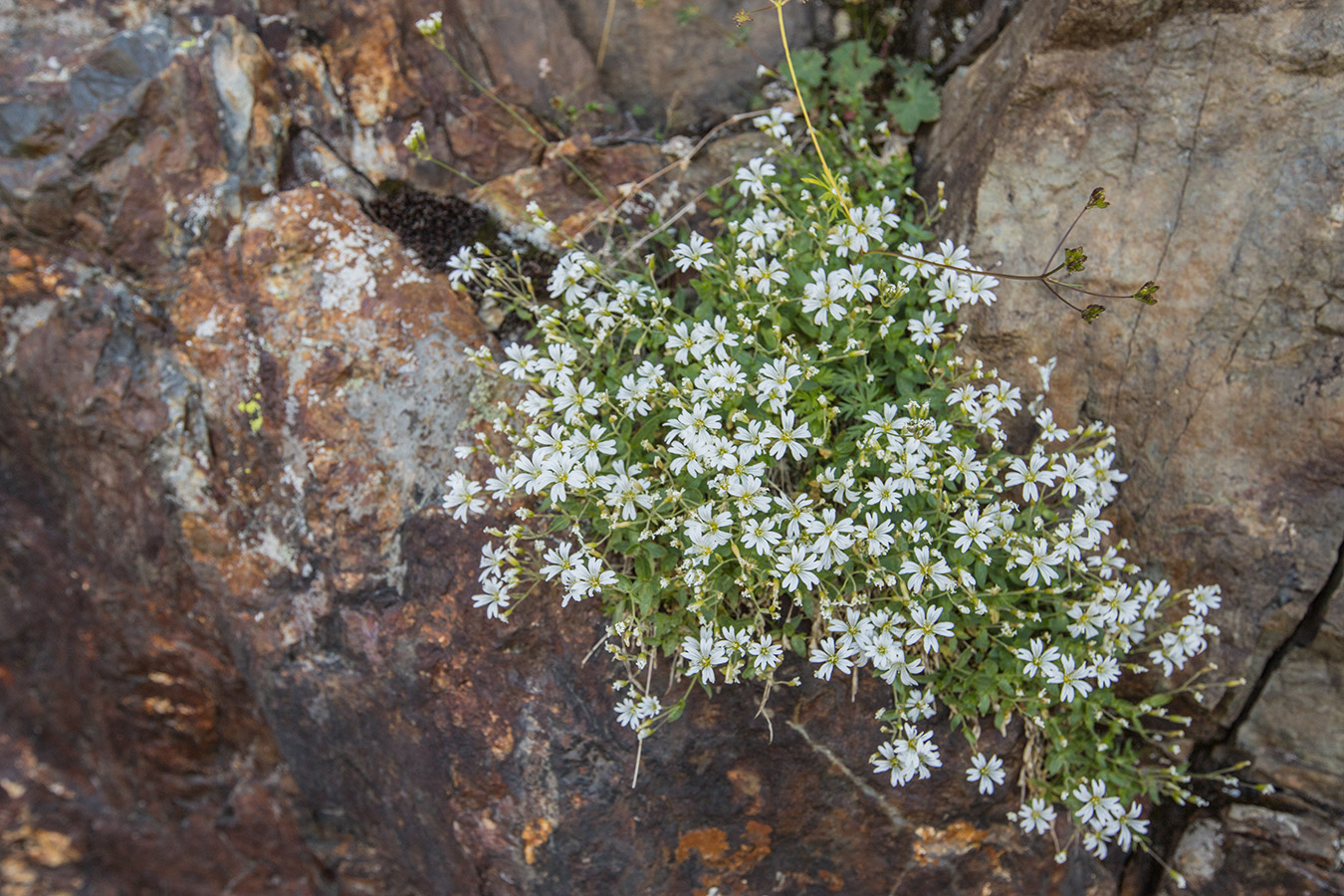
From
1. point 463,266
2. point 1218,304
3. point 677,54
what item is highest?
point 677,54

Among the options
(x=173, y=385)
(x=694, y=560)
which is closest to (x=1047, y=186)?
(x=694, y=560)

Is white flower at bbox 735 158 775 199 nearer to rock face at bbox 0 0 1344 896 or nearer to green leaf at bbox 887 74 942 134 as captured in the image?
rock face at bbox 0 0 1344 896

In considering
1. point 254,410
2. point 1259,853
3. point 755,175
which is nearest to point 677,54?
point 755,175

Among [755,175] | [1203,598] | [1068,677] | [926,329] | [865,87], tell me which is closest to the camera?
[1068,677]

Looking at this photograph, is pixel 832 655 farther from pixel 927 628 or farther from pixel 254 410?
pixel 254 410

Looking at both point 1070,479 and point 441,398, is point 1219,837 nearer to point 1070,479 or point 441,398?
point 1070,479

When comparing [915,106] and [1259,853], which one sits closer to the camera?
[1259,853]

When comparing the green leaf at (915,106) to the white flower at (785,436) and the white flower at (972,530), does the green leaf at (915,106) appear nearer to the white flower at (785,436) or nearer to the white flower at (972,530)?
the white flower at (785,436)
